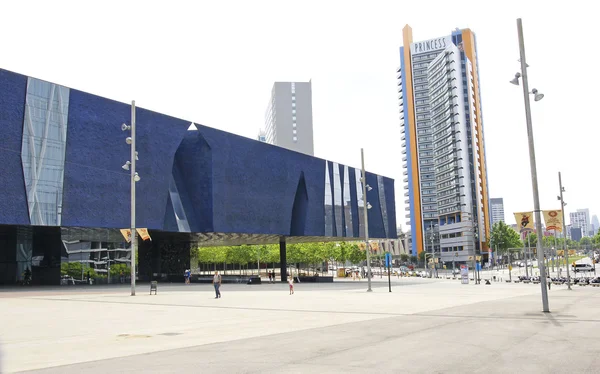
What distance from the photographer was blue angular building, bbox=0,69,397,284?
133 ft

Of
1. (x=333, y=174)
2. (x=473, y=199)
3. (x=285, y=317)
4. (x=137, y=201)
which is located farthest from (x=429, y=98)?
(x=285, y=317)

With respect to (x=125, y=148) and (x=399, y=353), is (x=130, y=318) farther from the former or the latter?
(x=125, y=148)

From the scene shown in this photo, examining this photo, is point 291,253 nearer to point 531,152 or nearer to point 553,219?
point 553,219

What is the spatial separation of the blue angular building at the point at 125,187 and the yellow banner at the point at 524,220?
111 feet

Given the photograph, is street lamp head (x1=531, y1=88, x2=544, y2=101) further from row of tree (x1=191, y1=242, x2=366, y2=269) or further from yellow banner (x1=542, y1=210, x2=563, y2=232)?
row of tree (x1=191, y1=242, x2=366, y2=269)

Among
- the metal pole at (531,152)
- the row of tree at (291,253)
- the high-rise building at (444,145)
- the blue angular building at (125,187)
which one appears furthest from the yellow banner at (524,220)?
the high-rise building at (444,145)

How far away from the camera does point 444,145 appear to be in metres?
166

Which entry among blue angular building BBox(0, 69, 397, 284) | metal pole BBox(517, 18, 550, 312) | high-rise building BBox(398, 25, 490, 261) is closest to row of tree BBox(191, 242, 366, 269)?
blue angular building BBox(0, 69, 397, 284)

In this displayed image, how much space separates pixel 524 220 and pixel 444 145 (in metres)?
146

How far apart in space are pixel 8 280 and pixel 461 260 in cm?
12919

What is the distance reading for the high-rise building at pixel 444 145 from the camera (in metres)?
158

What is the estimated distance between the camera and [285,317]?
20.7m

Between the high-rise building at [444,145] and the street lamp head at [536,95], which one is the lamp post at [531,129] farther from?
the high-rise building at [444,145]

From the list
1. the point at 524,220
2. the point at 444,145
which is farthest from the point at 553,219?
the point at 444,145
